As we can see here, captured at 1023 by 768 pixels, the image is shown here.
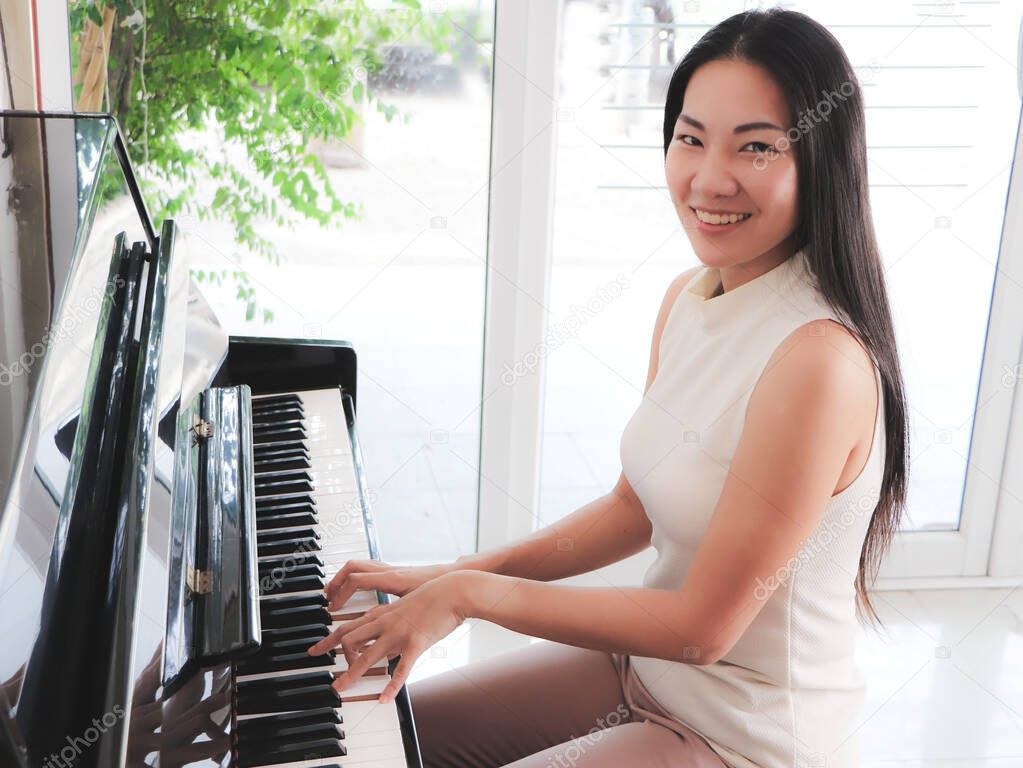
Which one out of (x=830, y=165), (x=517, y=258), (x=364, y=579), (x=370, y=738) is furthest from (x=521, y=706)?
(x=517, y=258)

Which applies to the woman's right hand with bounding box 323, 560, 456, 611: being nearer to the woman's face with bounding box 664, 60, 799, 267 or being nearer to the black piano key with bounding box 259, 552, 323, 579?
the black piano key with bounding box 259, 552, 323, 579

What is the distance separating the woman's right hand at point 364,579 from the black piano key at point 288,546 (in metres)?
0.07

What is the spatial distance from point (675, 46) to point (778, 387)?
1.43 metres

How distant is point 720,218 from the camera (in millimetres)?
1247

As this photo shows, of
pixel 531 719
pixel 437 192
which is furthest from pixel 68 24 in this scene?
pixel 531 719

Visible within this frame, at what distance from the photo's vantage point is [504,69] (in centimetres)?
230

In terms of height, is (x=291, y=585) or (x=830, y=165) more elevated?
(x=830, y=165)

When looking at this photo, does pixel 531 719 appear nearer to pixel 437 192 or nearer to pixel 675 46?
pixel 437 192

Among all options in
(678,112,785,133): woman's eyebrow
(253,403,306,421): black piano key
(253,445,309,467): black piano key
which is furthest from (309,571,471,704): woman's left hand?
(678,112,785,133): woman's eyebrow

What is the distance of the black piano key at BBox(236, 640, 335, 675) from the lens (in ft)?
3.35

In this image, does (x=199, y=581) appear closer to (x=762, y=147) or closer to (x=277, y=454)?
(x=277, y=454)

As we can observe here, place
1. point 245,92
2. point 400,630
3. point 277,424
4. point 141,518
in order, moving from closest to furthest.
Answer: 1. point 141,518
2. point 400,630
3. point 277,424
4. point 245,92

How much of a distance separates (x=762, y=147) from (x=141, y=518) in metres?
0.78

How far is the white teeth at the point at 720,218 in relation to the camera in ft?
4.06
